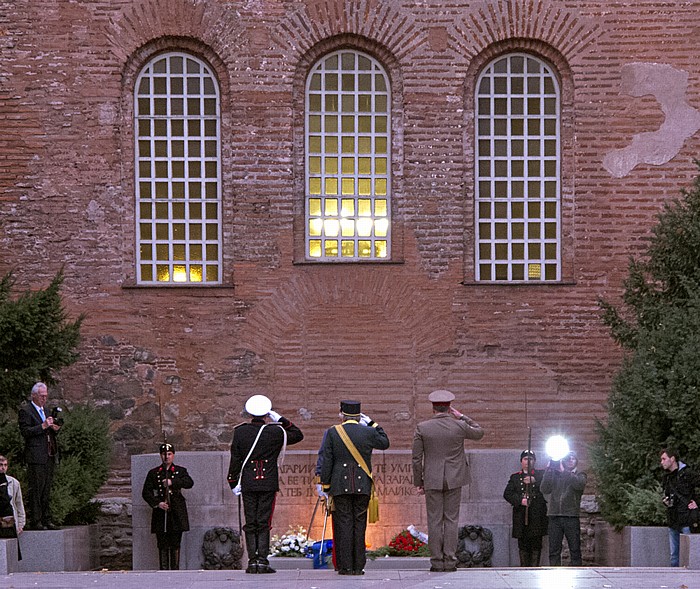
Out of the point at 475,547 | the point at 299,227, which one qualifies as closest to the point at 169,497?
the point at 475,547

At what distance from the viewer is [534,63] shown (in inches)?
869

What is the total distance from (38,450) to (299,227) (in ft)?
22.3

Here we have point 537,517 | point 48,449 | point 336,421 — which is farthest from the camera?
point 336,421

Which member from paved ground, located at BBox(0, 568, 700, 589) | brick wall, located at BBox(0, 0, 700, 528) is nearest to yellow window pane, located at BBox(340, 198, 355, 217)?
brick wall, located at BBox(0, 0, 700, 528)

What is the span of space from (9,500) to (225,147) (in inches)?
313

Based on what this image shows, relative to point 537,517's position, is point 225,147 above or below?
above

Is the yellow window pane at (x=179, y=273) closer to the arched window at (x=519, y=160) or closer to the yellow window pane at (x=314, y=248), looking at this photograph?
the yellow window pane at (x=314, y=248)

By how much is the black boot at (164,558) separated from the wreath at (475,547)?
12.0 feet

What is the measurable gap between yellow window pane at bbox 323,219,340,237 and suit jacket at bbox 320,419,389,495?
8351mm

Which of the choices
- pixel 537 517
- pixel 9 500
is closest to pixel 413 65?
pixel 537 517

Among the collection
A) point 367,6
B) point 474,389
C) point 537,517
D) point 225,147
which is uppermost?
point 367,6

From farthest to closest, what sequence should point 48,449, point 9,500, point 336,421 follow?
1. point 336,421
2. point 48,449
3. point 9,500

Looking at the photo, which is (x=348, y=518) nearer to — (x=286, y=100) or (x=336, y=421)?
(x=336, y=421)

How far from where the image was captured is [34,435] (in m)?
16.2
